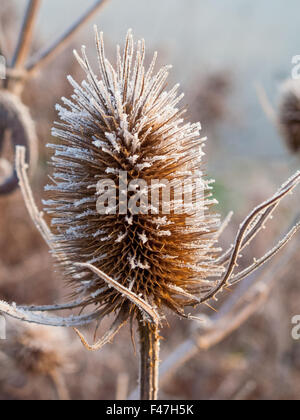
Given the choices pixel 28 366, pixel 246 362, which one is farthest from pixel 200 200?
pixel 246 362

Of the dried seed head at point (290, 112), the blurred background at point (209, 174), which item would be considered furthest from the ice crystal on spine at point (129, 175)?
the dried seed head at point (290, 112)

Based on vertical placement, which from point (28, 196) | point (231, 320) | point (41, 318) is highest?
point (28, 196)

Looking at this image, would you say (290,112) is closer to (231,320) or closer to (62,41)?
(231,320)

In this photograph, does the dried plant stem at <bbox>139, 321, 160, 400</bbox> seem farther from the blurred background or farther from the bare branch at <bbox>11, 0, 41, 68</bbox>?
the bare branch at <bbox>11, 0, 41, 68</bbox>

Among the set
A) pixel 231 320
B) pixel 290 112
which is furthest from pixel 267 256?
pixel 290 112

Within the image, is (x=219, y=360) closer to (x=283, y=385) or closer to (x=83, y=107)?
(x=283, y=385)

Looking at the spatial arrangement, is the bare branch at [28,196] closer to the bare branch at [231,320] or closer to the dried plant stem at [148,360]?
the dried plant stem at [148,360]
